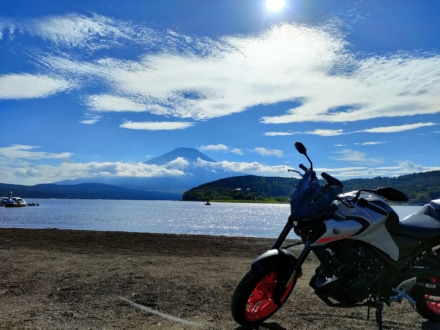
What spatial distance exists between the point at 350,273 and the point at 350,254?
8.4 inches

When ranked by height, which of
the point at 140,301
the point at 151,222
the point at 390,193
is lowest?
the point at 151,222

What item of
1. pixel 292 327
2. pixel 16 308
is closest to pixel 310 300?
pixel 292 327

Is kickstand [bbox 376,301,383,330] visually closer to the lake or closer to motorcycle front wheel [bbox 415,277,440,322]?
motorcycle front wheel [bbox 415,277,440,322]

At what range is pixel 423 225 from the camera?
5.17 meters

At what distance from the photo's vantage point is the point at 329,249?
15.5 ft

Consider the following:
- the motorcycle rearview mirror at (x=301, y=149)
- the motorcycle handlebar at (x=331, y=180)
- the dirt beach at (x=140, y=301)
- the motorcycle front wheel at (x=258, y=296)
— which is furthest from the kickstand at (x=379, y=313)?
the motorcycle rearview mirror at (x=301, y=149)

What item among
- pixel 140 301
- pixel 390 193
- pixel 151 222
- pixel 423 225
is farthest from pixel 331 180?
pixel 151 222

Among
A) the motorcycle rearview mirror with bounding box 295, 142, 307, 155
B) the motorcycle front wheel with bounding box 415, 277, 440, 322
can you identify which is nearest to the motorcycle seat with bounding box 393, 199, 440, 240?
the motorcycle front wheel with bounding box 415, 277, 440, 322

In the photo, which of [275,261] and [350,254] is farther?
[275,261]

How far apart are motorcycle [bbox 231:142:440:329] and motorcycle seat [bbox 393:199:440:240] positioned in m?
0.01

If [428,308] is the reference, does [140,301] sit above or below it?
below

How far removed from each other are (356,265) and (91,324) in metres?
3.34

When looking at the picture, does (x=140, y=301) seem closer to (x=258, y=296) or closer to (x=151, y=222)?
(x=258, y=296)

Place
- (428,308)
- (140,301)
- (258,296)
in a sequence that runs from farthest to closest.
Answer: (140,301) < (428,308) < (258,296)
